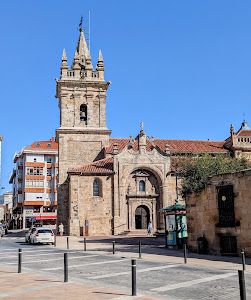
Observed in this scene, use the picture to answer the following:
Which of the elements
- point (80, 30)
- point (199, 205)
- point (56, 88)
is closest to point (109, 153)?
point (56, 88)

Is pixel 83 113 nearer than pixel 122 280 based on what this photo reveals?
No

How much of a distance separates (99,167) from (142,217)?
7.35 m

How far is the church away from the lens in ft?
127

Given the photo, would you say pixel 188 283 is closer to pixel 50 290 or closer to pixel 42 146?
pixel 50 290

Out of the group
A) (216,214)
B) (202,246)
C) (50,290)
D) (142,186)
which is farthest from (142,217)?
(50,290)

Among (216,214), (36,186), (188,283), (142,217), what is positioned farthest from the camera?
(36,186)

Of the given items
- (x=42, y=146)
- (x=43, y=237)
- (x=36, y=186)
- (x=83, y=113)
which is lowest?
(x=43, y=237)

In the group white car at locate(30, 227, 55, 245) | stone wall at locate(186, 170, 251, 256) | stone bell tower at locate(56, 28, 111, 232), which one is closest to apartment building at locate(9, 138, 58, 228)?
stone bell tower at locate(56, 28, 111, 232)

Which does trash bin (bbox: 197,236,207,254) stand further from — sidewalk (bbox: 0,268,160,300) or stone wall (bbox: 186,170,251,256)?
sidewalk (bbox: 0,268,160,300)

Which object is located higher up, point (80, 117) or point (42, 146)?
point (42, 146)

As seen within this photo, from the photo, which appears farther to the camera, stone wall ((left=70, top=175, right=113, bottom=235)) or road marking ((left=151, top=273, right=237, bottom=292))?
stone wall ((left=70, top=175, right=113, bottom=235))

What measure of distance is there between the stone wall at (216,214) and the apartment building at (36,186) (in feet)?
167

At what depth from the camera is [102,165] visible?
132 feet

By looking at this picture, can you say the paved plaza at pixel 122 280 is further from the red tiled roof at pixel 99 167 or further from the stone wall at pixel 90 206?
the red tiled roof at pixel 99 167
